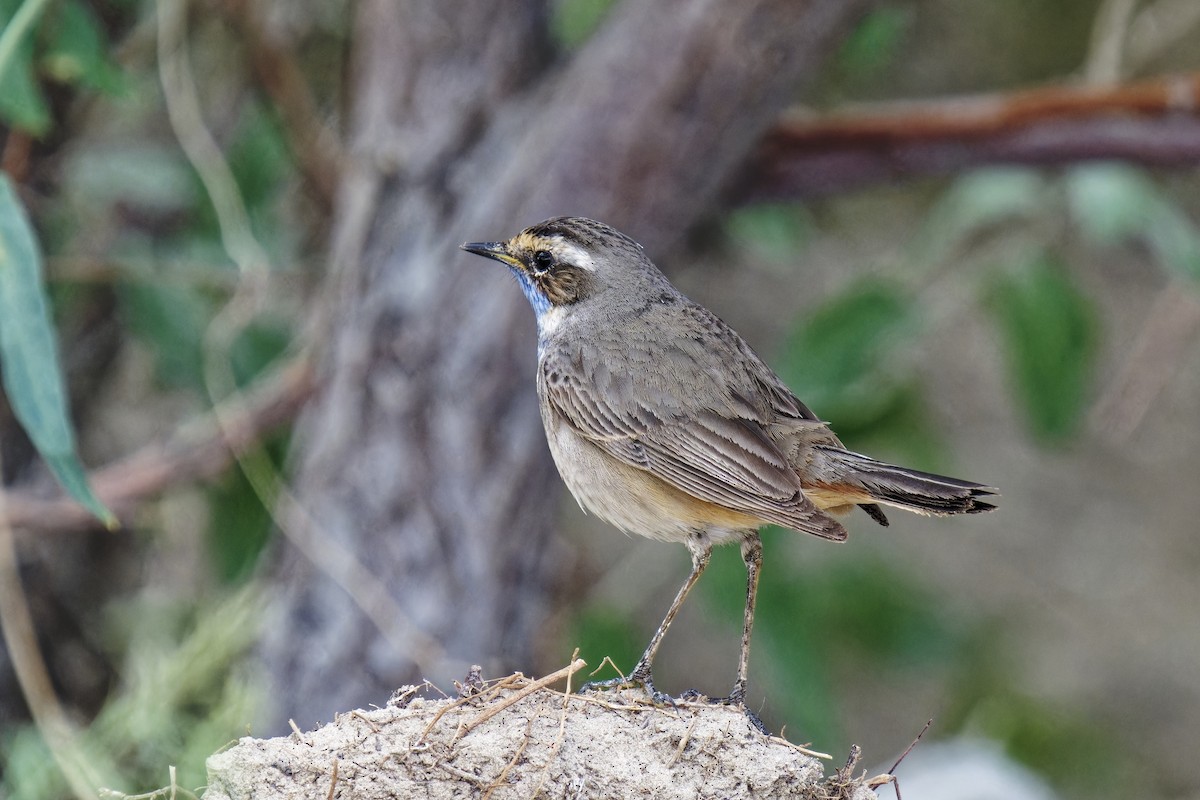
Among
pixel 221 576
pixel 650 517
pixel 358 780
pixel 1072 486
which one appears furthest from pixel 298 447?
pixel 1072 486

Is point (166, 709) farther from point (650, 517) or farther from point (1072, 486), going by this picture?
point (1072, 486)

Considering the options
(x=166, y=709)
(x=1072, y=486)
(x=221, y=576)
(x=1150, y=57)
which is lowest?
(x=166, y=709)

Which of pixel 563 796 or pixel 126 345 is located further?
pixel 126 345

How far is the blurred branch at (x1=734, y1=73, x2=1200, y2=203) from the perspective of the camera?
6203mm

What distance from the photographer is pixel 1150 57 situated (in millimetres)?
9586

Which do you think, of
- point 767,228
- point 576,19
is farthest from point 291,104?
point 767,228

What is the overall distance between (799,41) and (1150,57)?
4955 millimetres

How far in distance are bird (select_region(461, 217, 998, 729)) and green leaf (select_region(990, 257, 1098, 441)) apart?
212 centimetres

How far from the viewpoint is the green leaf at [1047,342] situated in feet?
21.1

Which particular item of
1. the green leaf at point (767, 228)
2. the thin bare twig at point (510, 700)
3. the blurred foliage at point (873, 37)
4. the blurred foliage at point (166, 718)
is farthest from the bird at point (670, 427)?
the blurred foliage at point (873, 37)

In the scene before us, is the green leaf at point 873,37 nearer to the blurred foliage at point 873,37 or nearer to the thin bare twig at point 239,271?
the blurred foliage at point 873,37

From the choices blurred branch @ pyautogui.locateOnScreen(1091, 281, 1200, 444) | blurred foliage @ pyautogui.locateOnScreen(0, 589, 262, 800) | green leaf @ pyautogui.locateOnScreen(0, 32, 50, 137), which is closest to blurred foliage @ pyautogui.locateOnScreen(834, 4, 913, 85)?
blurred branch @ pyautogui.locateOnScreen(1091, 281, 1200, 444)

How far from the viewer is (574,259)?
196 inches

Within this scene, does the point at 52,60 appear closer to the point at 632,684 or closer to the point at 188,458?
the point at 188,458
